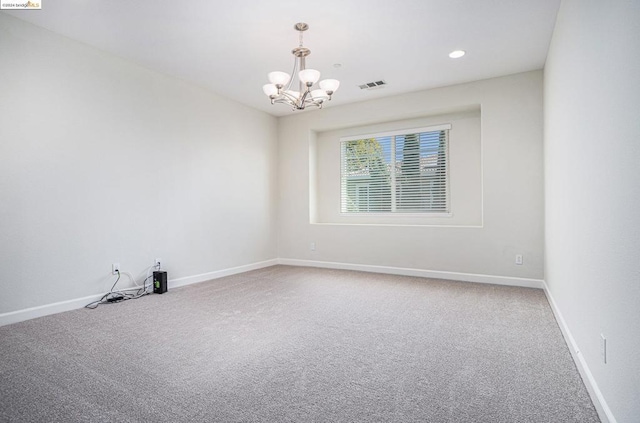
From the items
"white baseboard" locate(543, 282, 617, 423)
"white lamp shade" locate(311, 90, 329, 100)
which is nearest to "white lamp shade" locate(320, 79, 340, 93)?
"white lamp shade" locate(311, 90, 329, 100)

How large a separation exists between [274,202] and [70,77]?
138 inches

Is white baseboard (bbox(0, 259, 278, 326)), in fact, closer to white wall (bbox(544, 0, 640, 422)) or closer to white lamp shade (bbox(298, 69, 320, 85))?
white lamp shade (bbox(298, 69, 320, 85))

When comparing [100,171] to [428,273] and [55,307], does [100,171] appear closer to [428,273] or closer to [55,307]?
[55,307]

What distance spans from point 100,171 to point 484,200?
4684mm

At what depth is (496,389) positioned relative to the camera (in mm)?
1839

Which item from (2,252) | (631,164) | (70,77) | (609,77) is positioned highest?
(70,77)

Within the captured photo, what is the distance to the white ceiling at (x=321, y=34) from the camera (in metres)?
2.94

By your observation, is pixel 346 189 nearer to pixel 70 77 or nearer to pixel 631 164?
pixel 70 77

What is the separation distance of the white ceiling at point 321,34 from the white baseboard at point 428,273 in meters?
2.66

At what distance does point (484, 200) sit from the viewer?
4.56 m

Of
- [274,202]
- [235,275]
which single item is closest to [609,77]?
[235,275]

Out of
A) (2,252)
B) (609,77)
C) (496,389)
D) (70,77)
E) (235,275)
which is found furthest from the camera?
(235,275)

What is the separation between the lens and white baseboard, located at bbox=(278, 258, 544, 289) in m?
4.32

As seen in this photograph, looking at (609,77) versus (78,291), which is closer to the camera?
(609,77)
